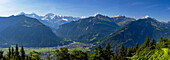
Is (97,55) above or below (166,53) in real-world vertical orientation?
below

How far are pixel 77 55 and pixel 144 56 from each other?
4704 cm

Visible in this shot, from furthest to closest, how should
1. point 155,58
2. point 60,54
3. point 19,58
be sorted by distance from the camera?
1. point 19,58
2. point 60,54
3. point 155,58

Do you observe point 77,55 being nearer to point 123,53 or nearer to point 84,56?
point 84,56

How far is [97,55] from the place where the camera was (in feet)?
182

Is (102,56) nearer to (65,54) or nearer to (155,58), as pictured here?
(65,54)

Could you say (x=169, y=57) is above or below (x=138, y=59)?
above

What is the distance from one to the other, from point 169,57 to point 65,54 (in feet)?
179

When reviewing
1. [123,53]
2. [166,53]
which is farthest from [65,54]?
[166,53]

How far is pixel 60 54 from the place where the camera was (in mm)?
63344

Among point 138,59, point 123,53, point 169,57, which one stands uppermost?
point 169,57

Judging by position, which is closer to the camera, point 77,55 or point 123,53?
point 77,55

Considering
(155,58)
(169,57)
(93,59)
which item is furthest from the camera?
(93,59)

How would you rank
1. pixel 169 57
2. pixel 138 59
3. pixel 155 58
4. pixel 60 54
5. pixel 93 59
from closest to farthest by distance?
1. pixel 169 57
2. pixel 155 58
3. pixel 138 59
4. pixel 93 59
5. pixel 60 54

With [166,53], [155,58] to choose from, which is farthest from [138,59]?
[166,53]
